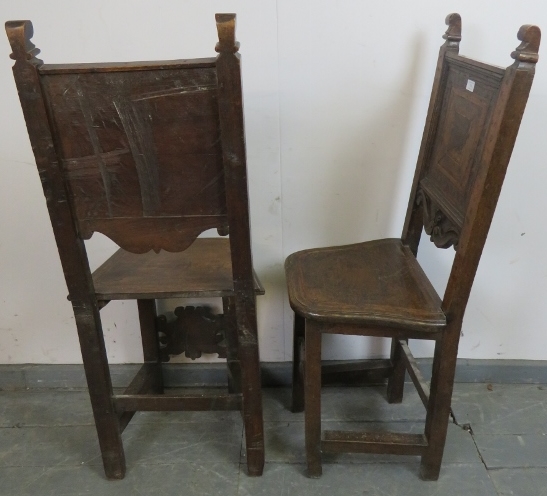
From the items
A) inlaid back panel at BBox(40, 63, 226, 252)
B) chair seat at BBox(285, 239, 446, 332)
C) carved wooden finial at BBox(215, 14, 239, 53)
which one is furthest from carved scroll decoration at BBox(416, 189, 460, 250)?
carved wooden finial at BBox(215, 14, 239, 53)

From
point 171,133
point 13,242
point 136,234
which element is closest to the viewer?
point 171,133

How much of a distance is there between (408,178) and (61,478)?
144cm

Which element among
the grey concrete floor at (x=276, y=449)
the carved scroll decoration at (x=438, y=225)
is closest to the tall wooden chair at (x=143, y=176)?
the grey concrete floor at (x=276, y=449)

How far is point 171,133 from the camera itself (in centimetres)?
114

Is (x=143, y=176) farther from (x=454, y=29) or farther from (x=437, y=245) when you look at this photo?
(x=454, y=29)

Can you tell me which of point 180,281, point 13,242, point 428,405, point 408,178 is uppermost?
point 408,178

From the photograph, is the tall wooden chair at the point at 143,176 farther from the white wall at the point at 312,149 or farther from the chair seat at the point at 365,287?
the white wall at the point at 312,149

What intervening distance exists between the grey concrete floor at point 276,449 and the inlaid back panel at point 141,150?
0.77 meters

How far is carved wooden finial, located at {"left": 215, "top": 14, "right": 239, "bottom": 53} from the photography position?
3.32ft

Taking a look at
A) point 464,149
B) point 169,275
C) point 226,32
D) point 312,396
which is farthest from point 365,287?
point 226,32

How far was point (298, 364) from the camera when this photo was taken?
1.74 metres

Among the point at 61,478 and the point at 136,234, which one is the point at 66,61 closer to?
the point at 136,234

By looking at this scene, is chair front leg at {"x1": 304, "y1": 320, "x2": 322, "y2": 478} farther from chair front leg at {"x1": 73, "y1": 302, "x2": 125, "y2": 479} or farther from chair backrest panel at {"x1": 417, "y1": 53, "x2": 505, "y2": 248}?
chair front leg at {"x1": 73, "y1": 302, "x2": 125, "y2": 479}

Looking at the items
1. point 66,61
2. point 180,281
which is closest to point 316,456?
point 180,281
